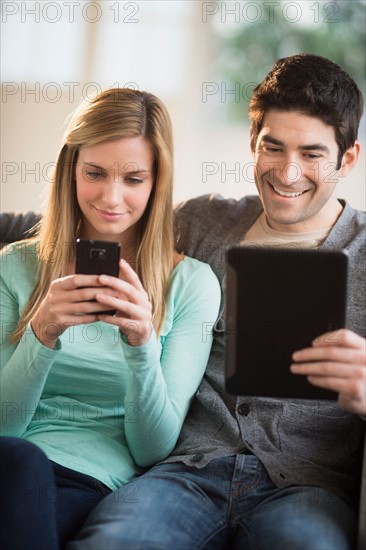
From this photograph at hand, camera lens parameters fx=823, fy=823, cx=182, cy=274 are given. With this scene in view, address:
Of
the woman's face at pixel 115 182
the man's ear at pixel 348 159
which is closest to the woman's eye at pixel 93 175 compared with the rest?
the woman's face at pixel 115 182

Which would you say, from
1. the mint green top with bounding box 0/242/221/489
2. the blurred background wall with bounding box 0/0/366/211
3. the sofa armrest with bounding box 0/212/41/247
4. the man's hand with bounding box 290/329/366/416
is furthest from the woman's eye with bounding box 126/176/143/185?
the blurred background wall with bounding box 0/0/366/211

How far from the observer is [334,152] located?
73.3 inches

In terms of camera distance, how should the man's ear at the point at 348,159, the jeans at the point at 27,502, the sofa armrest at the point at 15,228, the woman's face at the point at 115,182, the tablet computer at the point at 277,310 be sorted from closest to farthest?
1. the jeans at the point at 27,502
2. the tablet computer at the point at 277,310
3. the woman's face at the point at 115,182
4. the man's ear at the point at 348,159
5. the sofa armrest at the point at 15,228

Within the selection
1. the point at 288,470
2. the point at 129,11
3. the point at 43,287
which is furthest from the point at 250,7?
the point at 288,470

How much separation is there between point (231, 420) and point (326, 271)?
1.40 ft

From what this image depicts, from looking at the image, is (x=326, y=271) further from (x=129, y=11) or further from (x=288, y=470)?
(x=129, y=11)

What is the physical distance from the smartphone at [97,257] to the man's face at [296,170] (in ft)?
1.63

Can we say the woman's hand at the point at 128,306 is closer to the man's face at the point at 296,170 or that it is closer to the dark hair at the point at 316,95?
the man's face at the point at 296,170

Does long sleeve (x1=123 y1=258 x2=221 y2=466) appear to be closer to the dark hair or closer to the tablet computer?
the tablet computer

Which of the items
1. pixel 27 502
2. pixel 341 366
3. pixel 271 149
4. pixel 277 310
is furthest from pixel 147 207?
pixel 27 502

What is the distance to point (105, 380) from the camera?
1764 millimetres

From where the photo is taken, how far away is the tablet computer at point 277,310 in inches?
57.8

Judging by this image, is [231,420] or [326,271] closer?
[326,271]

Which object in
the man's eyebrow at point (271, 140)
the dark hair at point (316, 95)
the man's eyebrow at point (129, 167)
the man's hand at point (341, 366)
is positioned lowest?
the man's hand at point (341, 366)
